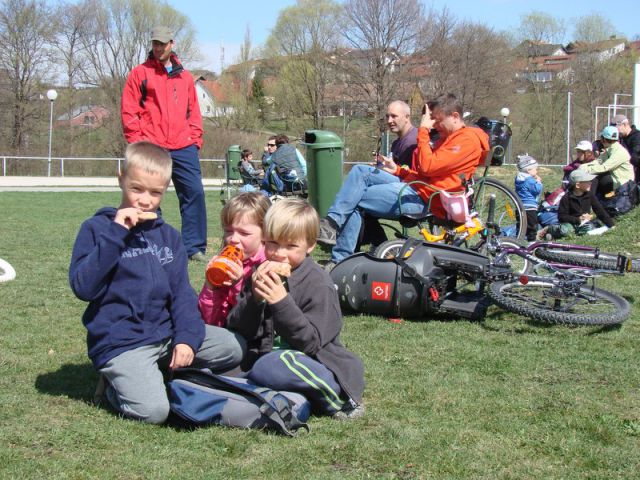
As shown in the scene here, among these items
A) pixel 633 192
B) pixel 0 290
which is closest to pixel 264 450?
pixel 0 290

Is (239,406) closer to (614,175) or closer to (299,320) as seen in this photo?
(299,320)

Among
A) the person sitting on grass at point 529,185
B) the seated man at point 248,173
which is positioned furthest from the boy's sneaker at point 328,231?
the seated man at point 248,173

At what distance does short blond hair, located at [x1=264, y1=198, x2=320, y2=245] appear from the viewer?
3.18 m

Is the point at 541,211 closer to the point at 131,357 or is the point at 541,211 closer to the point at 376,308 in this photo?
the point at 376,308

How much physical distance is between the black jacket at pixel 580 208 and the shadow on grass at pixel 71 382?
24.0ft

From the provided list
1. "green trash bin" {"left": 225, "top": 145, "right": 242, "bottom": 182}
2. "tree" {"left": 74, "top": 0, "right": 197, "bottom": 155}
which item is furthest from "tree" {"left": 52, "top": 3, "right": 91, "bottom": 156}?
"green trash bin" {"left": 225, "top": 145, "right": 242, "bottom": 182}

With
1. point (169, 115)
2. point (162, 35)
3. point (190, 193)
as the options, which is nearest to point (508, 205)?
point (190, 193)

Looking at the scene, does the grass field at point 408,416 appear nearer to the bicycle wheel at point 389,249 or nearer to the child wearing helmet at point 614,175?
the bicycle wheel at point 389,249

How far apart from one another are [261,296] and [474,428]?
1.00 meters

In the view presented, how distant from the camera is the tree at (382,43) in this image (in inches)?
1487

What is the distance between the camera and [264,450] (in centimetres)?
281

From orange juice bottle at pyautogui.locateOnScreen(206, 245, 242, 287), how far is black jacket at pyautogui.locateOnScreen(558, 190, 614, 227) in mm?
7349

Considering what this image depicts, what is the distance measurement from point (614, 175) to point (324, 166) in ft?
14.0

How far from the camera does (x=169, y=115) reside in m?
6.84
